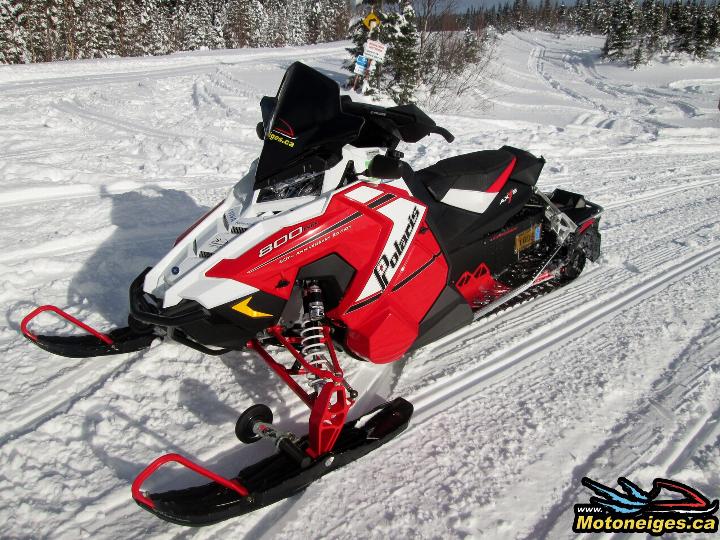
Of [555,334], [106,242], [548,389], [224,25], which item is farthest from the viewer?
[224,25]

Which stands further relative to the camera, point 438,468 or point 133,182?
point 133,182

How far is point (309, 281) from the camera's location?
8.37 feet

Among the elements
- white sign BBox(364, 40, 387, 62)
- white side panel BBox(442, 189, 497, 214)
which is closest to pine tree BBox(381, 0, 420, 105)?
white sign BBox(364, 40, 387, 62)

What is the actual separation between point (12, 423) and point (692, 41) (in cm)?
4938

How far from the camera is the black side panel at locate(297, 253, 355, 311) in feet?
8.07

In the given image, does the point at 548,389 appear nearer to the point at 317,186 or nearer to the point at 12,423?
the point at 317,186

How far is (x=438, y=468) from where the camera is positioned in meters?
2.37

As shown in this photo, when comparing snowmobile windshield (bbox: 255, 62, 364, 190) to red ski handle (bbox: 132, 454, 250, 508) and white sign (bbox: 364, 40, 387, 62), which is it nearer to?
red ski handle (bbox: 132, 454, 250, 508)

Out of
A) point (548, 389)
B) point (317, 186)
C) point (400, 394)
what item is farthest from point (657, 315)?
point (317, 186)

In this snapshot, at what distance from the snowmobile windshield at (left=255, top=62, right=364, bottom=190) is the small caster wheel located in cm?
107

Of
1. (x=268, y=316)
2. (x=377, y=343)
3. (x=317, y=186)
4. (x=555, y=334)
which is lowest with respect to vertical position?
(x=555, y=334)

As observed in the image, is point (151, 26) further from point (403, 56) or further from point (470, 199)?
point (470, 199)

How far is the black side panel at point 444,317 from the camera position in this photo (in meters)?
3.10

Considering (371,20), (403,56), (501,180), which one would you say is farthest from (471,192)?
(403,56)
